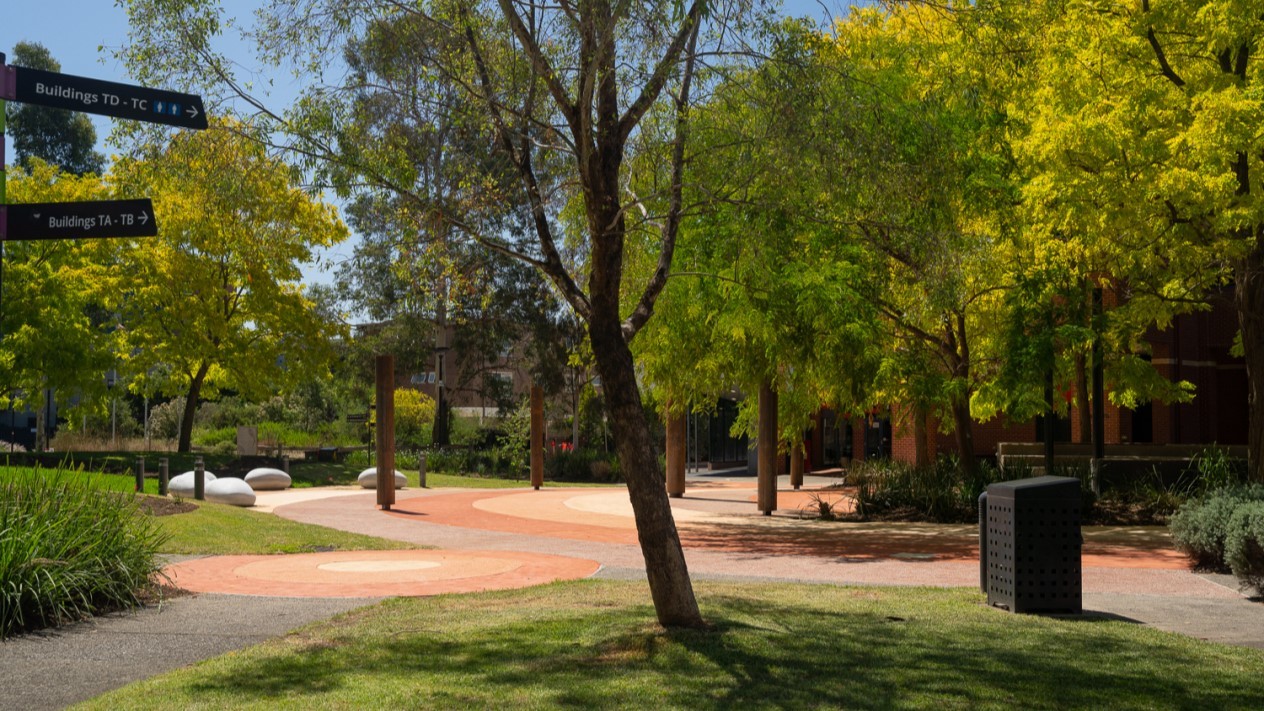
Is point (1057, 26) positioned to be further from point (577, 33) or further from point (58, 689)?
point (58, 689)

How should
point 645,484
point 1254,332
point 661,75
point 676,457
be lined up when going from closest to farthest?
point 645,484
point 661,75
point 1254,332
point 676,457

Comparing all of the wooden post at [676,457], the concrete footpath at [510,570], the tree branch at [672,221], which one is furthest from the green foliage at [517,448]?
the tree branch at [672,221]

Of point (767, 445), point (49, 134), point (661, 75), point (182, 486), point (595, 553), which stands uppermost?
point (49, 134)

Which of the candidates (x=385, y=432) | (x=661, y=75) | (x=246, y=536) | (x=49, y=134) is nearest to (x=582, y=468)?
(x=385, y=432)

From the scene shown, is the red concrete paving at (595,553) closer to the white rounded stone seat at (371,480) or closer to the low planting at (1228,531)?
the low planting at (1228,531)

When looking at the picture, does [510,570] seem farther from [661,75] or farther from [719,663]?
[661,75]

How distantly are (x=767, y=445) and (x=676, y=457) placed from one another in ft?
20.2

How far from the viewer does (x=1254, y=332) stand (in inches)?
750

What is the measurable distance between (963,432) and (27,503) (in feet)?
58.0

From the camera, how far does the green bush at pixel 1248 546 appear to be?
39.6 feet

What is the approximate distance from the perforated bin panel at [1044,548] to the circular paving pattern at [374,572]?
545 cm

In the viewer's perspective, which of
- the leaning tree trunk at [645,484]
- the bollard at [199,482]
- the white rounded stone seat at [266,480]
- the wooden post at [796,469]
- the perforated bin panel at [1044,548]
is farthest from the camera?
the wooden post at [796,469]

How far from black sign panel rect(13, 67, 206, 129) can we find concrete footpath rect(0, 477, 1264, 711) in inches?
160

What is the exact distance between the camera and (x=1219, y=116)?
1589 centimetres
